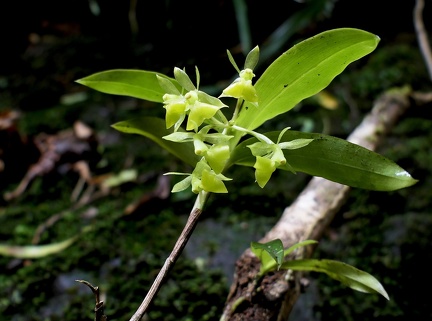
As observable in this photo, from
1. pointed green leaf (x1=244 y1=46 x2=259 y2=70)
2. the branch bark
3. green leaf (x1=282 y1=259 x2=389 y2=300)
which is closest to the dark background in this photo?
the branch bark

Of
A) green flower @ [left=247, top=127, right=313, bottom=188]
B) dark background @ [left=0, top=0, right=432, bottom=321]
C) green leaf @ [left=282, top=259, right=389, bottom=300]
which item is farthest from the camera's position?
dark background @ [left=0, top=0, right=432, bottom=321]

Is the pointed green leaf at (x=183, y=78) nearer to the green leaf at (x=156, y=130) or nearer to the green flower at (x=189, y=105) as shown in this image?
the green flower at (x=189, y=105)

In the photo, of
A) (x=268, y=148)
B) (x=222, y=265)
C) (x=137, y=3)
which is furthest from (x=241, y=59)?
(x=268, y=148)

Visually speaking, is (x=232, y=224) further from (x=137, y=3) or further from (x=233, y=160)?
(x=137, y=3)

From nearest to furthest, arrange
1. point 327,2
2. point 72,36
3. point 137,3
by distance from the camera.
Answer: point 327,2 → point 137,3 → point 72,36

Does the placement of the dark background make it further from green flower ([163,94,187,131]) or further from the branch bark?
green flower ([163,94,187,131])

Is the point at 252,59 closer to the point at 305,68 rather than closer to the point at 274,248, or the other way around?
the point at 305,68
